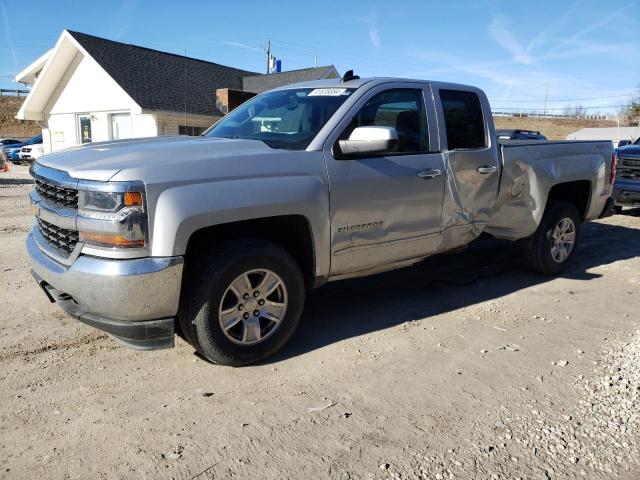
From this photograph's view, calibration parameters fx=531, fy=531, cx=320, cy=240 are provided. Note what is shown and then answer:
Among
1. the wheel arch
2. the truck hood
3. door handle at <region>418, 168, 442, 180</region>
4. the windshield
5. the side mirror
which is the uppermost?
the windshield

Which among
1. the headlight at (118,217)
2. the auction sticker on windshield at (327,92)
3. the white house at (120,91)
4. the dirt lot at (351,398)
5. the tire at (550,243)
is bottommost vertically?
the dirt lot at (351,398)

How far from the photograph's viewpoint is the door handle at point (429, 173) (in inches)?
172

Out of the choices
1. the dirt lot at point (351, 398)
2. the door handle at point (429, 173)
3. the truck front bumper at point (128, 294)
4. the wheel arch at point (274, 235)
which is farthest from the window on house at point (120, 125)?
the truck front bumper at point (128, 294)

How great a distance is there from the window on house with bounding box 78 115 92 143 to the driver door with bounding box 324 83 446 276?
20839 millimetres

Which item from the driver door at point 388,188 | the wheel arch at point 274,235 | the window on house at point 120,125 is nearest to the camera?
the wheel arch at point 274,235

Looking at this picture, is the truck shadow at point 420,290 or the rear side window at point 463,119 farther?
the rear side window at point 463,119

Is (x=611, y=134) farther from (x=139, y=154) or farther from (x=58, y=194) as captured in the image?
(x=58, y=194)

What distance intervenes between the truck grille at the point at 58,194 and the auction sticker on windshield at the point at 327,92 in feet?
6.86

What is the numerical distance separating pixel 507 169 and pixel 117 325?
13.0 feet

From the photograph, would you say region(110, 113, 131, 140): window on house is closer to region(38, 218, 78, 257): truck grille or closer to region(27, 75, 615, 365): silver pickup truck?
region(27, 75, 615, 365): silver pickup truck

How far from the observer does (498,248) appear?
25.7ft

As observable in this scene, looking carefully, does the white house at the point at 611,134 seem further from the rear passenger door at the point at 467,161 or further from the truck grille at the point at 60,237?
the truck grille at the point at 60,237

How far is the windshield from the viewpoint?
4013 millimetres

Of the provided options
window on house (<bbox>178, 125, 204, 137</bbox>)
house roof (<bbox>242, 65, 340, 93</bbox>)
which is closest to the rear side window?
window on house (<bbox>178, 125, 204, 137</bbox>)
